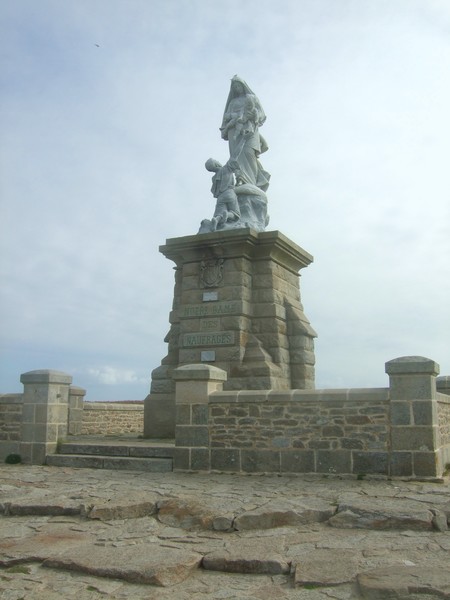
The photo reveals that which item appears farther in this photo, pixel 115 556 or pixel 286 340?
pixel 286 340

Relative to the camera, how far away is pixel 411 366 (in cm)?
881

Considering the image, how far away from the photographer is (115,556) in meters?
5.57

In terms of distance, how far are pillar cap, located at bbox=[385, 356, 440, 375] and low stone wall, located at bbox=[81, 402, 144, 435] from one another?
869 cm

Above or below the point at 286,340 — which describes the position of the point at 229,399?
below

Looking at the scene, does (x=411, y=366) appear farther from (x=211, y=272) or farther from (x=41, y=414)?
(x=41, y=414)

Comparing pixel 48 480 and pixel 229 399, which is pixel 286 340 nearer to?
pixel 229 399

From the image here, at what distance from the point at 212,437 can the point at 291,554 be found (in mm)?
4154

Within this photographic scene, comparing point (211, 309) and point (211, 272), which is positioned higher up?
point (211, 272)

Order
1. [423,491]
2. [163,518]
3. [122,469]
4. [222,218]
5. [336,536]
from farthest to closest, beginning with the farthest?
[222,218]
[122,469]
[423,491]
[163,518]
[336,536]

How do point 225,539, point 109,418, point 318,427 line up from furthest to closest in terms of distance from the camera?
point 109,418 → point 318,427 → point 225,539

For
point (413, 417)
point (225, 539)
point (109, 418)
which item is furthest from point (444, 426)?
point (109, 418)

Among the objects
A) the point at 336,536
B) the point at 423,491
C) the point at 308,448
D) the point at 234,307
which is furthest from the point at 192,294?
the point at 336,536

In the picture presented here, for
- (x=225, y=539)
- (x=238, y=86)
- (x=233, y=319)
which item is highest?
(x=238, y=86)

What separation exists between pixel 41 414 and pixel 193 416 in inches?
116
